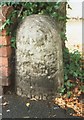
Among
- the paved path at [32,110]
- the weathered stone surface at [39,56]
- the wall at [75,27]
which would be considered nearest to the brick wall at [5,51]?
the weathered stone surface at [39,56]

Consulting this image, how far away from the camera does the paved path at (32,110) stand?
10.5 feet

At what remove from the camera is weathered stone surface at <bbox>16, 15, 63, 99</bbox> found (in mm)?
3389

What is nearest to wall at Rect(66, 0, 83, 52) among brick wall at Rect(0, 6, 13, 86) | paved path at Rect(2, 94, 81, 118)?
brick wall at Rect(0, 6, 13, 86)

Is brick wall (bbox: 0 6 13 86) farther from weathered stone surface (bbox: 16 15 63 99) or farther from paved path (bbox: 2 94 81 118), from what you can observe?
paved path (bbox: 2 94 81 118)

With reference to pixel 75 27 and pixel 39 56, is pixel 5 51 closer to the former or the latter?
pixel 39 56

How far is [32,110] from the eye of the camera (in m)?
3.29

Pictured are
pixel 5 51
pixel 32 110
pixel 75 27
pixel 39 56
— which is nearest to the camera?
pixel 32 110

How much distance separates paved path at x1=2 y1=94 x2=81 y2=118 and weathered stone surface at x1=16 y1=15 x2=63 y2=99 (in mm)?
121

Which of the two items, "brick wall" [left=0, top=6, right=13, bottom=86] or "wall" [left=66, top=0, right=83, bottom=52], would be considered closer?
"brick wall" [left=0, top=6, right=13, bottom=86]

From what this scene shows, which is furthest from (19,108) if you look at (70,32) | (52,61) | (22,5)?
(70,32)

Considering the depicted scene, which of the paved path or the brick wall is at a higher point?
the brick wall

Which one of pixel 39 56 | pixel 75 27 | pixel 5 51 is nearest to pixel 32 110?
pixel 39 56

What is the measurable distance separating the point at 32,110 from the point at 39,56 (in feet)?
1.87

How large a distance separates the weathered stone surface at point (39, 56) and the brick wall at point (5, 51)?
4.8 inches
